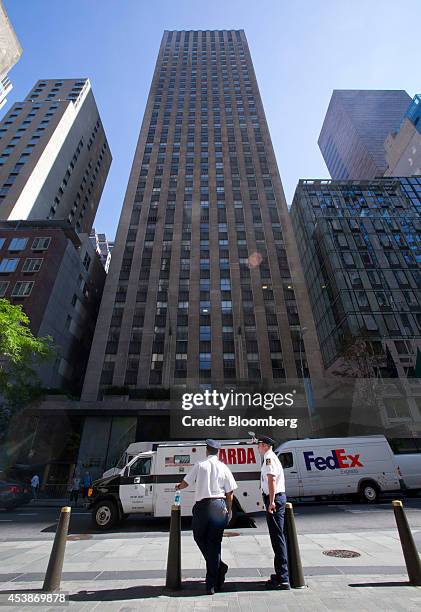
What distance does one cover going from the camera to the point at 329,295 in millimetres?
44000

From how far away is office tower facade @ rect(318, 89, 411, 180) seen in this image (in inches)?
3597

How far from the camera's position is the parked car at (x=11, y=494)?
48.2ft

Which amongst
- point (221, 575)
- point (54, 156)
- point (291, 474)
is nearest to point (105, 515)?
point (221, 575)

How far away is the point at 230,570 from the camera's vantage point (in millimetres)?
4656

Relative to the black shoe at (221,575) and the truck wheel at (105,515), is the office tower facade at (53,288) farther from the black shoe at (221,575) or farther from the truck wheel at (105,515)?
the black shoe at (221,575)

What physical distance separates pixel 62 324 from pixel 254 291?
85.7 ft

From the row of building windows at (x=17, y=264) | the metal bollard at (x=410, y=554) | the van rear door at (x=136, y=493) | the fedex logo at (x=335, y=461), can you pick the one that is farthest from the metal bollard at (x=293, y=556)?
the row of building windows at (x=17, y=264)

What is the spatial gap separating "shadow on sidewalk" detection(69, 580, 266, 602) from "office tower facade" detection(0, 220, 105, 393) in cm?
3189

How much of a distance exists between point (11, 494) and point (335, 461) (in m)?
16.0

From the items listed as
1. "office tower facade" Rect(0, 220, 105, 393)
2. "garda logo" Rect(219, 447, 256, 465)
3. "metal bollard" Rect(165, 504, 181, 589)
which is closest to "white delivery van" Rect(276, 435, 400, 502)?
"garda logo" Rect(219, 447, 256, 465)

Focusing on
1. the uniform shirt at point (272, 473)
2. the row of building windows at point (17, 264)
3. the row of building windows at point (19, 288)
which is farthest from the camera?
the row of building windows at point (17, 264)

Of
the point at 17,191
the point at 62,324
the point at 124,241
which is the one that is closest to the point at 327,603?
the point at 62,324

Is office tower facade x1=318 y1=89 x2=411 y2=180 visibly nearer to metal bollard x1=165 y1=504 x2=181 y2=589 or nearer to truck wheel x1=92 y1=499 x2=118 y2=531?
truck wheel x1=92 y1=499 x2=118 y2=531

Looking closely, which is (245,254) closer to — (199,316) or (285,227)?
(285,227)
